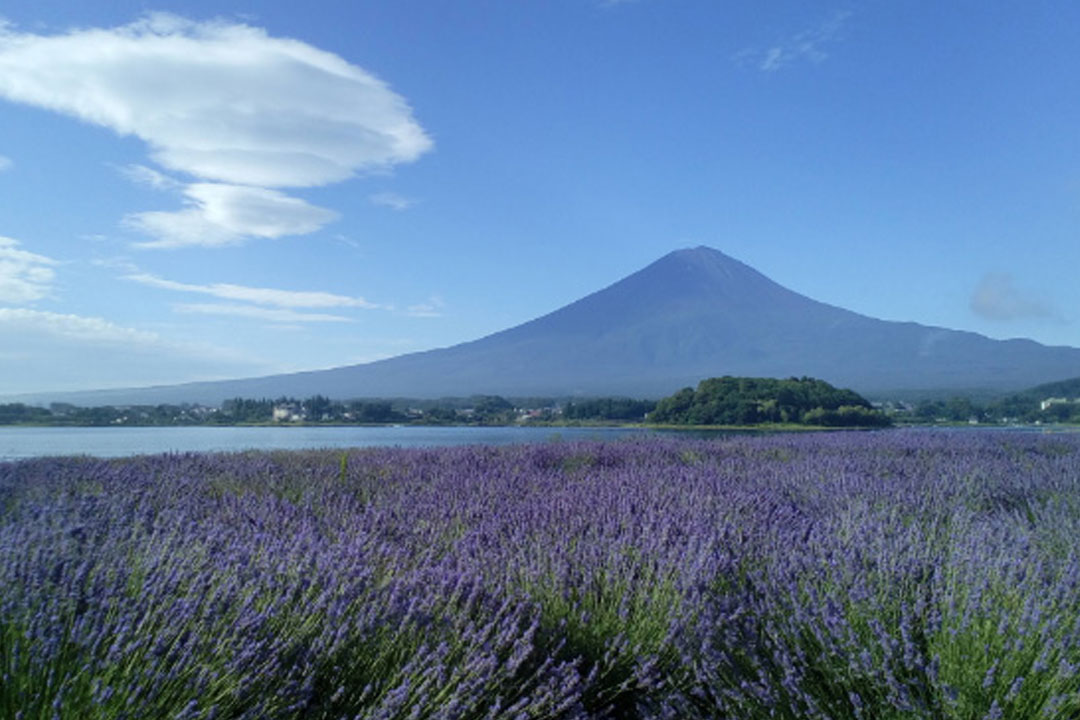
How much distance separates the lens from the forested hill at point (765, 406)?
20.8 meters

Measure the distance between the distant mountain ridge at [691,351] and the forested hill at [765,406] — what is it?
50120 mm

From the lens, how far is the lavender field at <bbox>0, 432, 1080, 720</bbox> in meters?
1.76

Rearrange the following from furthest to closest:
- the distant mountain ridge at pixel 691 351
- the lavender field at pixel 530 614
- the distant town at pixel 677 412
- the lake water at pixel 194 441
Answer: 1. the distant mountain ridge at pixel 691 351
2. the distant town at pixel 677 412
3. the lake water at pixel 194 441
4. the lavender field at pixel 530 614

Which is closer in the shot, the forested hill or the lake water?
the lake water

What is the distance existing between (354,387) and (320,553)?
97.2m

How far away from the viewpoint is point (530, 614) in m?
2.45

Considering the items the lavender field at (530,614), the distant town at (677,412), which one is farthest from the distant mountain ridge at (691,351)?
the lavender field at (530,614)

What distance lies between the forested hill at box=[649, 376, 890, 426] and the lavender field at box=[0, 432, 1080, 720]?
1785cm

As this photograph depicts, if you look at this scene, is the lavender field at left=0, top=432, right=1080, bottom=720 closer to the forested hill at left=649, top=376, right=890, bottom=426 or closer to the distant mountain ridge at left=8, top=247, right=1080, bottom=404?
the forested hill at left=649, top=376, right=890, bottom=426

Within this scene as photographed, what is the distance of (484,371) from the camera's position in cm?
10569

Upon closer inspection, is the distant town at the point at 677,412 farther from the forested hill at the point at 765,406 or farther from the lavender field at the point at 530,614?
the lavender field at the point at 530,614

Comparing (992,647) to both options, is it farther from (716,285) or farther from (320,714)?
(716,285)

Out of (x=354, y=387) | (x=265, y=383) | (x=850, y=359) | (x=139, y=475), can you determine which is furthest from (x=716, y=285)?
(x=139, y=475)

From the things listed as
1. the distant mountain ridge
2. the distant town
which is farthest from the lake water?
the distant mountain ridge
